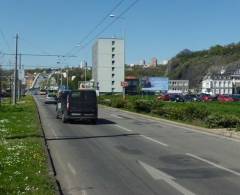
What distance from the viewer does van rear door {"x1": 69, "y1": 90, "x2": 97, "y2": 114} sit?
31625mm

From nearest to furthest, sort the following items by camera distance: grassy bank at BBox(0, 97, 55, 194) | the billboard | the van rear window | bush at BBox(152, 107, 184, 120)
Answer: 1. grassy bank at BBox(0, 97, 55, 194)
2. the van rear window
3. bush at BBox(152, 107, 184, 120)
4. the billboard

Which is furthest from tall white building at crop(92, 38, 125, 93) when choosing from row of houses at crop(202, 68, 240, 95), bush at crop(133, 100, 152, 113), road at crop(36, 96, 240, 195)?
road at crop(36, 96, 240, 195)

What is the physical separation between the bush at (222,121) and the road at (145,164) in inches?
189

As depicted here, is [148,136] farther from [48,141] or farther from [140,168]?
[140,168]

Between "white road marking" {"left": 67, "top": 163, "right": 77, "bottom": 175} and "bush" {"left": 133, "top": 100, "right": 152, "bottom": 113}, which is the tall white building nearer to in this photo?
"bush" {"left": 133, "top": 100, "right": 152, "bottom": 113}

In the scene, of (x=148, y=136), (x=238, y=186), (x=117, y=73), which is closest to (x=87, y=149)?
(x=148, y=136)

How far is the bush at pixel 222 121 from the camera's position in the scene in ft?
87.8

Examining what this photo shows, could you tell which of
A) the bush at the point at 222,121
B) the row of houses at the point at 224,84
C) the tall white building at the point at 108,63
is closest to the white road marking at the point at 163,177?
the bush at the point at 222,121

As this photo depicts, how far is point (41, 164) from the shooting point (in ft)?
39.9

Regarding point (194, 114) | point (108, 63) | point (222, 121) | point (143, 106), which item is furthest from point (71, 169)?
point (108, 63)

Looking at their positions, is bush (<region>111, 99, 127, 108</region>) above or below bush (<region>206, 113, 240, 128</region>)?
below

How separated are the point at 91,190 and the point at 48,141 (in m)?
10.3

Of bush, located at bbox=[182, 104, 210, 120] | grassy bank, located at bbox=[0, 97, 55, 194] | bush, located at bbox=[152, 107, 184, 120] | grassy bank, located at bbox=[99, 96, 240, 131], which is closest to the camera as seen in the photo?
grassy bank, located at bbox=[0, 97, 55, 194]

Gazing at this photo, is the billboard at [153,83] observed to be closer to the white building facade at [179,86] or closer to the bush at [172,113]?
the white building facade at [179,86]
